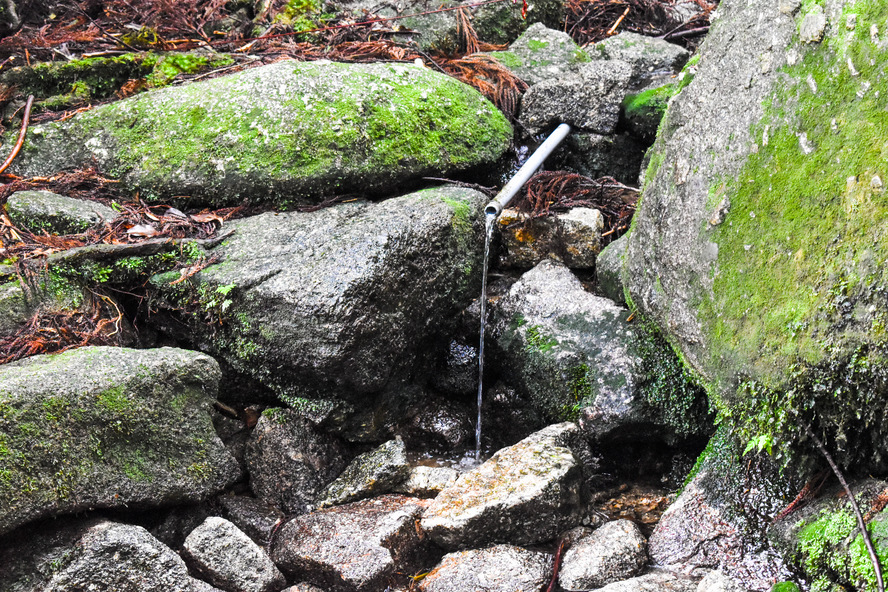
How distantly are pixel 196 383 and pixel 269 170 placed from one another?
5.13 ft

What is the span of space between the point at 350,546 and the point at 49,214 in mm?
2619

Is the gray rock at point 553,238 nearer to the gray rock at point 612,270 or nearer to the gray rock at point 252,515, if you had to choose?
the gray rock at point 612,270

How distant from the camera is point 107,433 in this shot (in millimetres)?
3070

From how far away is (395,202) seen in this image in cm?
425

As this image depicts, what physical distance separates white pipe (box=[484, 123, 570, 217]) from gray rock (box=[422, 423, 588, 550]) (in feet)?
5.12

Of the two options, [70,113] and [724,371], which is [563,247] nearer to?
[724,371]

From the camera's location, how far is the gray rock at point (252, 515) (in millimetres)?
3531

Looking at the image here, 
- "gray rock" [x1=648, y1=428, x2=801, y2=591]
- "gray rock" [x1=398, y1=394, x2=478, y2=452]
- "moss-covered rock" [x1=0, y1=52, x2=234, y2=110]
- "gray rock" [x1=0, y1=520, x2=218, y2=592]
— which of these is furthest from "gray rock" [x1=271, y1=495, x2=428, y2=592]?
"moss-covered rock" [x1=0, y1=52, x2=234, y2=110]

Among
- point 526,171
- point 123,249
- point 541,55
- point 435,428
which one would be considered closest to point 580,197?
point 526,171

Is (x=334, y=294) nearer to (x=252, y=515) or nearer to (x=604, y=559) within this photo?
(x=252, y=515)

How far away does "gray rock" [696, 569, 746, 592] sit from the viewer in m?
2.66

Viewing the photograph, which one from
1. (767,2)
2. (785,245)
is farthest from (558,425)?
(767,2)

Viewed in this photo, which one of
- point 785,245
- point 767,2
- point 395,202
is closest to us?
point 785,245

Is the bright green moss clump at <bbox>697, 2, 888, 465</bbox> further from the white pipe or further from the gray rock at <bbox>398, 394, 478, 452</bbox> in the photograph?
the gray rock at <bbox>398, 394, 478, 452</bbox>
